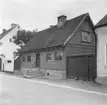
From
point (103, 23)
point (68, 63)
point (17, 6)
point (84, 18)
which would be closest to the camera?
point (17, 6)

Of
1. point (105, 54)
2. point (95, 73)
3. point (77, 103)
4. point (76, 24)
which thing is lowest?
point (77, 103)

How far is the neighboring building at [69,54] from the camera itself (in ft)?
42.7

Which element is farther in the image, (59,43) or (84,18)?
(84,18)

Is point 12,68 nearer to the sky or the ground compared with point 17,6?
nearer to the ground

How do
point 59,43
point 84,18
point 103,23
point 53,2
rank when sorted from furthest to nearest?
point 84,18 < point 59,43 < point 103,23 < point 53,2

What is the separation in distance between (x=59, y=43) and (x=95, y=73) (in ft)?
18.9

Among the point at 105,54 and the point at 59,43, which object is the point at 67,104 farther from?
the point at 59,43

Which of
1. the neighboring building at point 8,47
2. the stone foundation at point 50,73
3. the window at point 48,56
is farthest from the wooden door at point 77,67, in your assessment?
the neighboring building at point 8,47

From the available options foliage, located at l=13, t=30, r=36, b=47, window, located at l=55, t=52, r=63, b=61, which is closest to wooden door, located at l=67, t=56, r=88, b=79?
window, located at l=55, t=52, r=63, b=61

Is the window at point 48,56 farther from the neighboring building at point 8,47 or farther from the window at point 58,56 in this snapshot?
the neighboring building at point 8,47

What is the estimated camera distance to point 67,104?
6113mm

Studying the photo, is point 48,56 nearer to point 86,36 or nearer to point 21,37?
point 86,36

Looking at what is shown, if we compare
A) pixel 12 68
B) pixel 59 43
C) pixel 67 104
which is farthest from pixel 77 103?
pixel 12 68

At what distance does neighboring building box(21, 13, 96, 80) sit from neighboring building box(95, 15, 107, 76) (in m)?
0.53
